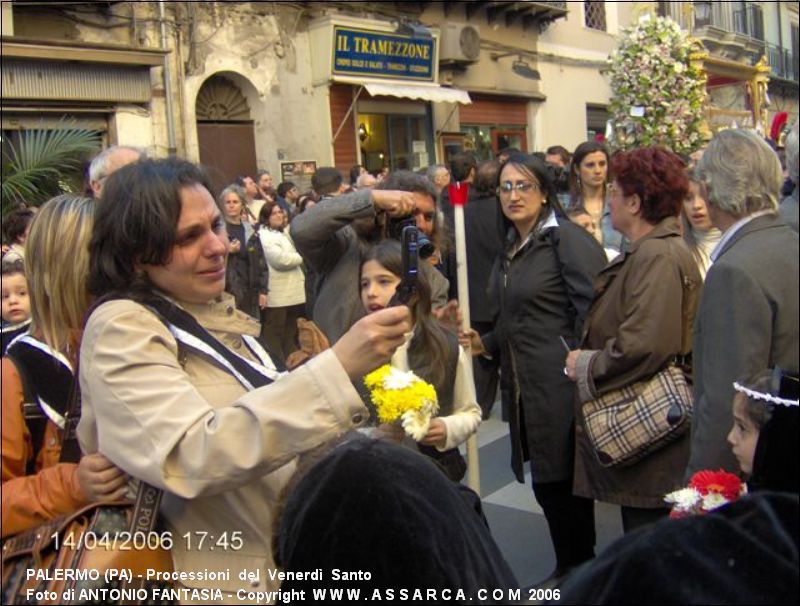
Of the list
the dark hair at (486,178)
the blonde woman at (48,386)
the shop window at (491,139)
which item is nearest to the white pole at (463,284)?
the blonde woman at (48,386)

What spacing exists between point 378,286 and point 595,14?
19407mm

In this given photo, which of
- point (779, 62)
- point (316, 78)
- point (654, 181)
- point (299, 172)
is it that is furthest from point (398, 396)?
point (779, 62)

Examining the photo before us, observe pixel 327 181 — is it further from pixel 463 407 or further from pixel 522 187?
pixel 463 407

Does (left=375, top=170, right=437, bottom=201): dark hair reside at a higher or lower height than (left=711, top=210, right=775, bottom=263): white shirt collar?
higher

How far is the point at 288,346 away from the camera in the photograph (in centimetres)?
745

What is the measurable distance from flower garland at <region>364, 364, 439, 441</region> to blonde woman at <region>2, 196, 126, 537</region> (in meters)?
0.87

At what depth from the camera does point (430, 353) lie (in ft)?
9.45

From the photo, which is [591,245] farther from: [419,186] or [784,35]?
[784,35]

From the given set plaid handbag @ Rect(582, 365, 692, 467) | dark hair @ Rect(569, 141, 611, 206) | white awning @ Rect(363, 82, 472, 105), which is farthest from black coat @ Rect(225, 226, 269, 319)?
white awning @ Rect(363, 82, 472, 105)

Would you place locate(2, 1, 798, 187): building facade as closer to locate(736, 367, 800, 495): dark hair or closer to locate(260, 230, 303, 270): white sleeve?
locate(260, 230, 303, 270): white sleeve

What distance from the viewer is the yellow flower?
2385mm

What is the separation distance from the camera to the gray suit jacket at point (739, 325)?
1984mm

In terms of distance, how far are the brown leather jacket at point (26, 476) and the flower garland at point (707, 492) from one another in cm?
152

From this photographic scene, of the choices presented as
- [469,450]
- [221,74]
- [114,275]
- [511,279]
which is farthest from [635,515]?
[221,74]
